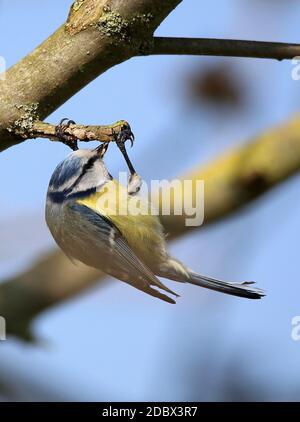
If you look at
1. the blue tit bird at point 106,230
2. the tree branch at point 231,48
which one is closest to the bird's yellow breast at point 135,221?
the blue tit bird at point 106,230

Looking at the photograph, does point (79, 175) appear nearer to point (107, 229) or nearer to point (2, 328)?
point (107, 229)

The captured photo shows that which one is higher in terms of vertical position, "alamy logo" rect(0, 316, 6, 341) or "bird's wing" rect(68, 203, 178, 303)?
"alamy logo" rect(0, 316, 6, 341)

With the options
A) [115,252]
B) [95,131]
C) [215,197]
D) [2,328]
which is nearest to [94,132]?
[95,131]

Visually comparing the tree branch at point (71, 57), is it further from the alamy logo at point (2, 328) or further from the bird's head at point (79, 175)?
the alamy logo at point (2, 328)

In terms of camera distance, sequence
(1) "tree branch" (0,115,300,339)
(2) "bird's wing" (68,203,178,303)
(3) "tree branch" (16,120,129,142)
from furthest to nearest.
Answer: (1) "tree branch" (0,115,300,339)
(2) "bird's wing" (68,203,178,303)
(3) "tree branch" (16,120,129,142)

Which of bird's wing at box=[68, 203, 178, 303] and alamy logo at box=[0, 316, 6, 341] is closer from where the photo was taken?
bird's wing at box=[68, 203, 178, 303]

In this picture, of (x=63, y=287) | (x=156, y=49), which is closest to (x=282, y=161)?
(x=63, y=287)

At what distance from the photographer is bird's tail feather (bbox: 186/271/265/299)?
86cm

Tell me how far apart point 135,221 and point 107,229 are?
0.18 feet

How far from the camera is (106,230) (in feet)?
3.15

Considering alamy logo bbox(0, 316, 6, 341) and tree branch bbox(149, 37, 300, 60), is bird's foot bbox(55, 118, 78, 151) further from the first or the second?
alamy logo bbox(0, 316, 6, 341)

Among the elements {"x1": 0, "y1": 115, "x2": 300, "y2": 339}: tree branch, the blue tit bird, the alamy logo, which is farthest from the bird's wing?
the alamy logo

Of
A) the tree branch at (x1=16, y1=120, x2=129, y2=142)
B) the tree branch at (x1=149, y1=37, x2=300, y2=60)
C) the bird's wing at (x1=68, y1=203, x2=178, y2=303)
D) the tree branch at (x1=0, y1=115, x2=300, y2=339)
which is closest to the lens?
the tree branch at (x1=16, y1=120, x2=129, y2=142)

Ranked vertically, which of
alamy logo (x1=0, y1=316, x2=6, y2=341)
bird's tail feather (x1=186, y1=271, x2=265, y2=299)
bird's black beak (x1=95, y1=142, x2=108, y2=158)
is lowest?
bird's tail feather (x1=186, y1=271, x2=265, y2=299)
